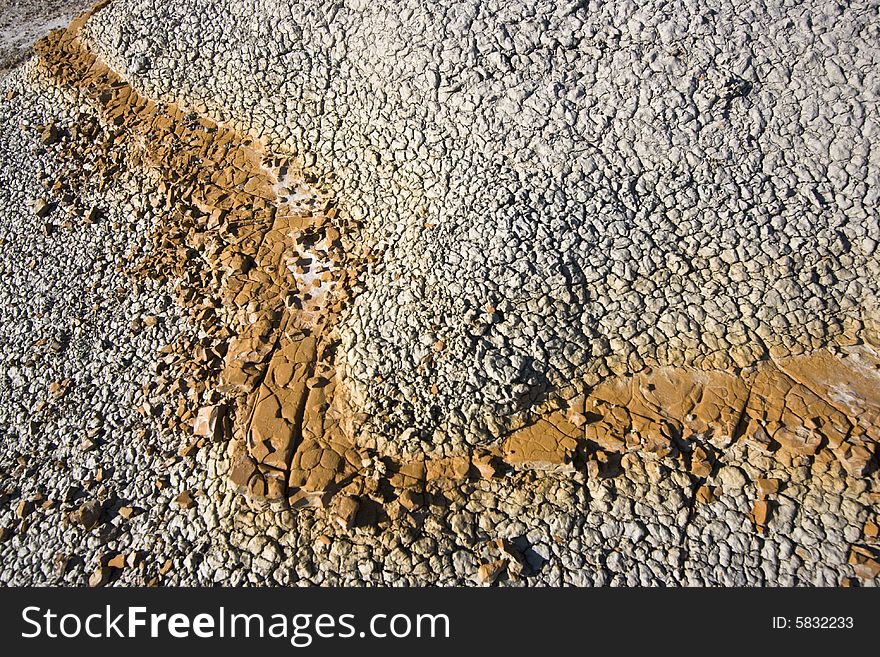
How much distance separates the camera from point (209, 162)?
20.3 feet

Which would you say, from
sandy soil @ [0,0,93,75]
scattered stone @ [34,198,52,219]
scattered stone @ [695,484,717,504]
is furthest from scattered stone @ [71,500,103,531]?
sandy soil @ [0,0,93,75]

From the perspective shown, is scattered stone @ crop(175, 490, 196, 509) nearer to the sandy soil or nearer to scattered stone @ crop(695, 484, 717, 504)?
scattered stone @ crop(695, 484, 717, 504)

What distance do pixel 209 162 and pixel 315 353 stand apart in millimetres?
2573

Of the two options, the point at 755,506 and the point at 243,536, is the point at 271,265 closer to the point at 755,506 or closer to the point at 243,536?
the point at 243,536

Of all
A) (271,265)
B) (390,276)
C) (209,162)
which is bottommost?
(390,276)

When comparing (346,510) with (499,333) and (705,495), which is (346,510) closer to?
(499,333)

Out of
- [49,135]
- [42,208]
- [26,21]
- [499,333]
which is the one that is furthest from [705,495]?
[26,21]

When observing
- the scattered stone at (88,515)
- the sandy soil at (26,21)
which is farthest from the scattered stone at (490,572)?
the sandy soil at (26,21)

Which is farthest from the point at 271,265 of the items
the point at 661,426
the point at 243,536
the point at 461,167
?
the point at 661,426

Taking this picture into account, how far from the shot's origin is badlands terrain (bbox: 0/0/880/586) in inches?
159

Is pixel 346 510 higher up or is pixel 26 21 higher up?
pixel 26 21

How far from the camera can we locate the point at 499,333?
442 centimetres

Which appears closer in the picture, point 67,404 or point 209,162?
point 67,404

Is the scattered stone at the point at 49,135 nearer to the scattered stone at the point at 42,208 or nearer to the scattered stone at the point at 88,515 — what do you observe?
the scattered stone at the point at 42,208
